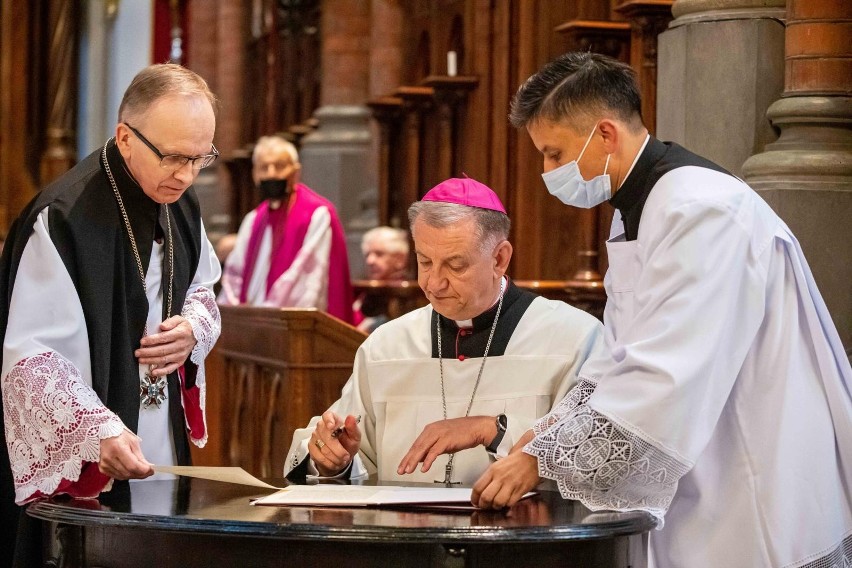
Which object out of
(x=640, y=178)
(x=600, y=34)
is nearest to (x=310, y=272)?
(x=600, y=34)

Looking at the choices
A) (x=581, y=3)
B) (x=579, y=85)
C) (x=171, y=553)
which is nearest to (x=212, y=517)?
(x=171, y=553)

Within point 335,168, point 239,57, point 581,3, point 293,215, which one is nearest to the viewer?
point 581,3

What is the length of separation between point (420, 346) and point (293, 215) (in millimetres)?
5064

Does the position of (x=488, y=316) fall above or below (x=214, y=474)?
above

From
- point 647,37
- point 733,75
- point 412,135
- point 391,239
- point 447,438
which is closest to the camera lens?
point 447,438

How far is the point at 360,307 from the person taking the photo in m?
9.19

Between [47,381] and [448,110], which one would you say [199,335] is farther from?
[448,110]

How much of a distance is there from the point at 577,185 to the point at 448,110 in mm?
6012

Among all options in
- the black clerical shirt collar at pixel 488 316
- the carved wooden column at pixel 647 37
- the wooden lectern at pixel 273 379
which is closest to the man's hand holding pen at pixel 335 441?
the black clerical shirt collar at pixel 488 316

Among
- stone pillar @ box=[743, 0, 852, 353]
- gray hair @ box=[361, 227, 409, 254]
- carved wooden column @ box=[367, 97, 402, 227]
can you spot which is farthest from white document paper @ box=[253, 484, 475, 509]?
carved wooden column @ box=[367, 97, 402, 227]

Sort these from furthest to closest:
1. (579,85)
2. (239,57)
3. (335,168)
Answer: (239,57) → (335,168) → (579,85)

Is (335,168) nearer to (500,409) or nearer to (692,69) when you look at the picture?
(692,69)

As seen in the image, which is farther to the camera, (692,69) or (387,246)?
(387,246)

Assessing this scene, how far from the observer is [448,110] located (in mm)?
9219
